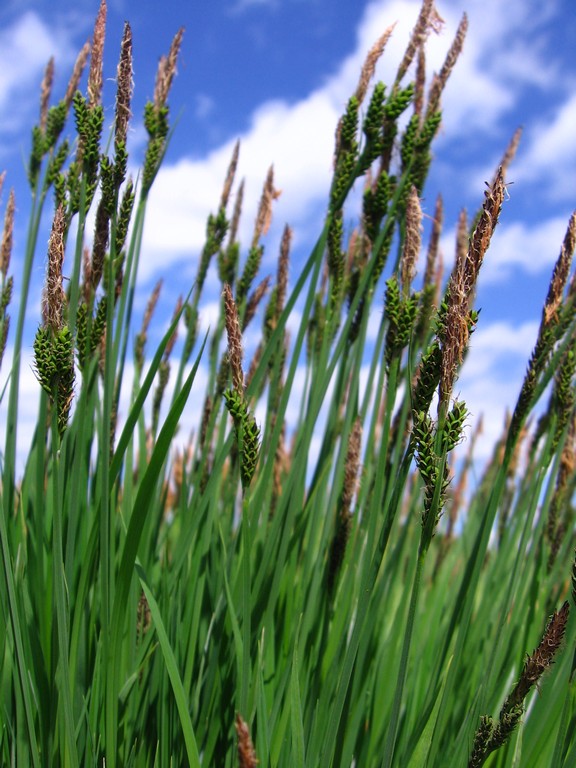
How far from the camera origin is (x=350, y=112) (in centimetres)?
169

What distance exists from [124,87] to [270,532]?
90 cm

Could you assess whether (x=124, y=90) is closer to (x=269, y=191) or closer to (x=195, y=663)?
(x=269, y=191)

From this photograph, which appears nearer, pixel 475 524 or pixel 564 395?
pixel 564 395

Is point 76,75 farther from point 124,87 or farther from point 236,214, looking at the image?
point 124,87

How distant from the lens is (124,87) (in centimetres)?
133

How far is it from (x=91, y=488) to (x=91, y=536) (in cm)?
45

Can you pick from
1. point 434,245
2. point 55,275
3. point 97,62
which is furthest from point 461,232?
point 55,275

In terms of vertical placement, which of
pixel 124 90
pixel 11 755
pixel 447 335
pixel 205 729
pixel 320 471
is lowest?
pixel 11 755

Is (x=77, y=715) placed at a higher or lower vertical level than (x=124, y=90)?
lower

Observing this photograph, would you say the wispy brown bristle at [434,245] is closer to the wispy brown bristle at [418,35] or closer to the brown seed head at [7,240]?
the wispy brown bristle at [418,35]

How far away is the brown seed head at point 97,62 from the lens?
1.47 m

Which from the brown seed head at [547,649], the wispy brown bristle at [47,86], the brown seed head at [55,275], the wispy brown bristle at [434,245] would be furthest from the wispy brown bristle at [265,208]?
the brown seed head at [547,649]

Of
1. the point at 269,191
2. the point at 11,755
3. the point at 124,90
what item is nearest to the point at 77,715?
the point at 11,755

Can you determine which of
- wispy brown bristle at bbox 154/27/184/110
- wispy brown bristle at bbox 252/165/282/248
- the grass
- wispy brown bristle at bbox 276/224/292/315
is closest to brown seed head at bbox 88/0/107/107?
the grass
